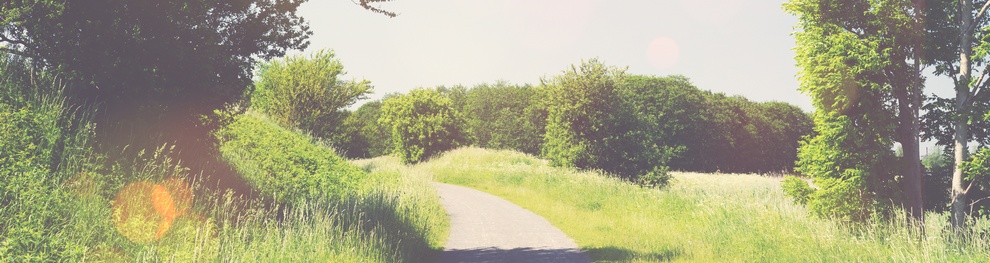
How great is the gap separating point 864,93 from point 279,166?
47.7 feet

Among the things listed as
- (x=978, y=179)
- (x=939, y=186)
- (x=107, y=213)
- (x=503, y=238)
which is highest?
(x=978, y=179)

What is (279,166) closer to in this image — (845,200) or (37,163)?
(37,163)

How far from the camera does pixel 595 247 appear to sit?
1302cm

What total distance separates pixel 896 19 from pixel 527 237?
10.1 metres

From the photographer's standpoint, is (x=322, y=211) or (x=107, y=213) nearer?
(x=107, y=213)

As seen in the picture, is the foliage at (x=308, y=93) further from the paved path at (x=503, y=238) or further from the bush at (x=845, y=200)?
the bush at (x=845, y=200)

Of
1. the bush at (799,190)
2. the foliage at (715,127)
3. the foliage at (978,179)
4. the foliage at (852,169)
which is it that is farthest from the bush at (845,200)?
the foliage at (715,127)

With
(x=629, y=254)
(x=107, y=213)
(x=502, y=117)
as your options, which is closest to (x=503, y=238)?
(x=629, y=254)

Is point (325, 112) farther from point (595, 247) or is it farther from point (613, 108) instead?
point (595, 247)

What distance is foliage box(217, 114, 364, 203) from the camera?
12188 millimetres

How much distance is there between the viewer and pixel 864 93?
1289 centimetres

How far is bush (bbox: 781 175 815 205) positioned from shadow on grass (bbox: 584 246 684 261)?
15.3ft

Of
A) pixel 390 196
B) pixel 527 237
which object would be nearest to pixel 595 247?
pixel 527 237

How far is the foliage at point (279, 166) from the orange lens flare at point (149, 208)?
2.45 m
